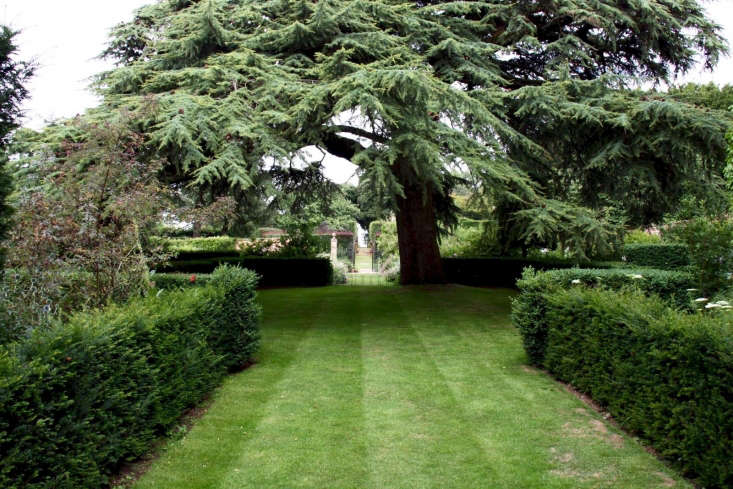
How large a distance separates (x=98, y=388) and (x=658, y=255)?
16.4 m

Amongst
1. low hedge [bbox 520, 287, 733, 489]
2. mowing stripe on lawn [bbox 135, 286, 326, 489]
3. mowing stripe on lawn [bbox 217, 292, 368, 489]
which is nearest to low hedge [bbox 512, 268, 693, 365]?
low hedge [bbox 520, 287, 733, 489]

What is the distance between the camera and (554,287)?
25.0ft

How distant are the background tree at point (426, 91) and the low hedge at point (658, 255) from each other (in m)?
4.09

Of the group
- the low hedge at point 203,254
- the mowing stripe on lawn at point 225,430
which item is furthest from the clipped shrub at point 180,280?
the low hedge at point 203,254

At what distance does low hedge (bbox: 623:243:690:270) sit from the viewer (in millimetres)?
16062

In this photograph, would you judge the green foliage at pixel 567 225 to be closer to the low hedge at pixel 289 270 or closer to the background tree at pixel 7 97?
the background tree at pixel 7 97

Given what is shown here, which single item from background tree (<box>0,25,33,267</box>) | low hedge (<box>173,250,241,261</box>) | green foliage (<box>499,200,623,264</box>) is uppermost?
background tree (<box>0,25,33,267</box>)

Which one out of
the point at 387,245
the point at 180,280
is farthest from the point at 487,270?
the point at 180,280

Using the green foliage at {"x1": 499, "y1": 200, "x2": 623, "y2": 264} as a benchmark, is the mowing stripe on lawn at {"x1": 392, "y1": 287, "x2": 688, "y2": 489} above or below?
below

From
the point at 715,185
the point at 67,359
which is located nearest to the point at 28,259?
the point at 67,359

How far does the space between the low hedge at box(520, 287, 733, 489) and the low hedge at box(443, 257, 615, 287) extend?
35.3 feet

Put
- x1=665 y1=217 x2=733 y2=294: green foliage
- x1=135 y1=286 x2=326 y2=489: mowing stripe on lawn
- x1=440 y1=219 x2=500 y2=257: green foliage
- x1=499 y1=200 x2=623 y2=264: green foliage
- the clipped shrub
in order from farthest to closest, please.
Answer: x1=440 y1=219 x2=500 y2=257: green foliage → x1=499 y1=200 x2=623 y2=264: green foliage → x1=665 y1=217 x2=733 y2=294: green foliage → the clipped shrub → x1=135 y1=286 x2=326 y2=489: mowing stripe on lawn

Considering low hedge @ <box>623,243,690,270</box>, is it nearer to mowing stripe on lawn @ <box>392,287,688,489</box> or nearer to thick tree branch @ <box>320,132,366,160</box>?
thick tree branch @ <box>320,132,366,160</box>

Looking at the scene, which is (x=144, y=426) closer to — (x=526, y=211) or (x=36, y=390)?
(x=36, y=390)
